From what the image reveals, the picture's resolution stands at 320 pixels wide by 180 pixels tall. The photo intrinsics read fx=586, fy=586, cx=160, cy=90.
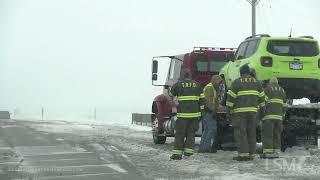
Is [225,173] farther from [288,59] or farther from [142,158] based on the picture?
[288,59]

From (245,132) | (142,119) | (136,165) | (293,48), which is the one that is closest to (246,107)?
(245,132)

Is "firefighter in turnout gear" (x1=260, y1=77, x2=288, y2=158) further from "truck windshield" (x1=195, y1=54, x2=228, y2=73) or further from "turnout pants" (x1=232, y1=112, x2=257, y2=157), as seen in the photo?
"truck windshield" (x1=195, y1=54, x2=228, y2=73)

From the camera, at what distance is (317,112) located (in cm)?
1305

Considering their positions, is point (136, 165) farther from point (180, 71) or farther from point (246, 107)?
point (180, 71)

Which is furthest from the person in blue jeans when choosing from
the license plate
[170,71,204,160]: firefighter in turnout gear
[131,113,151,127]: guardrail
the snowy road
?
[131,113,151,127]: guardrail

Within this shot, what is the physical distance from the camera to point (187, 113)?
12.7 meters

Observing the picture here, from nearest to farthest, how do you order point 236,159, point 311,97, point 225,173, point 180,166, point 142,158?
point 225,173
point 180,166
point 236,159
point 142,158
point 311,97

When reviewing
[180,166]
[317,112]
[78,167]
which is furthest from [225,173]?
Answer: [317,112]

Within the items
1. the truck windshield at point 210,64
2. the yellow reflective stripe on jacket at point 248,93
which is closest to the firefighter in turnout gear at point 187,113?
the yellow reflective stripe on jacket at point 248,93

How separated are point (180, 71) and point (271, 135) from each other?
495 cm

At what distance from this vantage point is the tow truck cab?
16.1 meters

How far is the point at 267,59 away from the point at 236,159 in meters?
2.42

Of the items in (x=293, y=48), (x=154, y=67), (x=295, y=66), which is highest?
(x=293, y=48)

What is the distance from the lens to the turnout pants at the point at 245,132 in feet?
38.9
